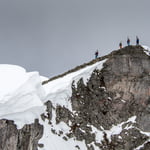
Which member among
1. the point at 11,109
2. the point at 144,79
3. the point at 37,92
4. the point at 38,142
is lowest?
the point at 38,142

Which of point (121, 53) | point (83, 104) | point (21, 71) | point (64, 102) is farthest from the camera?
point (21, 71)

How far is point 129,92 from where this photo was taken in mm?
31562

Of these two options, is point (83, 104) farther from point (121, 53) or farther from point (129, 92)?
point (121, 53)

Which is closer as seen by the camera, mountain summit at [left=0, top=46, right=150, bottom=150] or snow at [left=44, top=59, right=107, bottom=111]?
mountain summit at [left=0, top=46, right=150, bottom=150]

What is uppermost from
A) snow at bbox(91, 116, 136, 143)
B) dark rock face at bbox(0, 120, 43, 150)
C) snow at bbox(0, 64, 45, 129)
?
snow at bbox(0, 64, 45, 129)

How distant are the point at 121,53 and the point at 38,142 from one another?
1764cm

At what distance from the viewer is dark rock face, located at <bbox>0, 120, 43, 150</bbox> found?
19.8 metres

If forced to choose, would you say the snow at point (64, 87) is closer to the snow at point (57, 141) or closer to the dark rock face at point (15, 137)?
the snow at point (57, 141)

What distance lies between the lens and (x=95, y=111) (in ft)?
96.7

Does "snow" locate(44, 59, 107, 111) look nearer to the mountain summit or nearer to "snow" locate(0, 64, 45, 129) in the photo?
the mountain summit

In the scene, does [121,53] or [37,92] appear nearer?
[37,92]

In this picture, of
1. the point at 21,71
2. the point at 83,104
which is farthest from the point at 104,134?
the point at 21,71

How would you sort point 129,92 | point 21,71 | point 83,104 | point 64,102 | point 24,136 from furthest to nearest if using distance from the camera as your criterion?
point 21,71 → point 129,92 → point 83,104 → point 64,102 → point 24,136

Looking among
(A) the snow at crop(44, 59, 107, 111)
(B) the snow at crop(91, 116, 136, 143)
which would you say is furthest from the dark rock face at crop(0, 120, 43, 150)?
(B) the snow at crop(91, 116, 136, 143)
